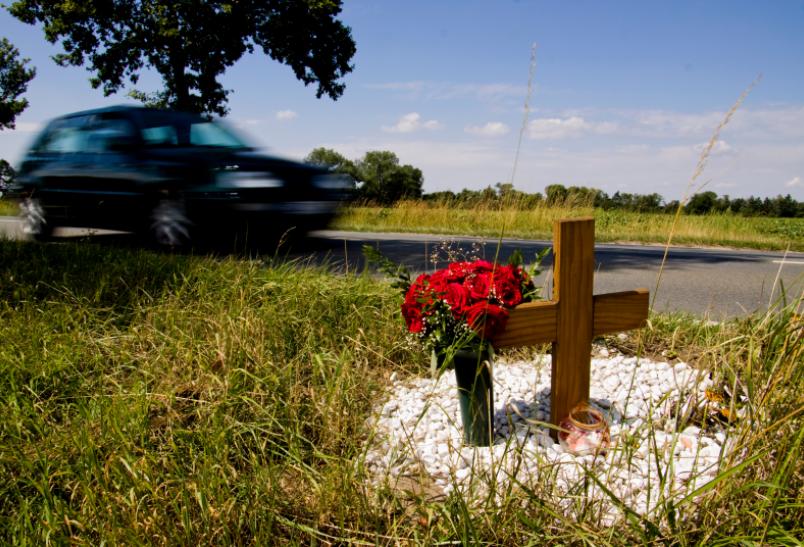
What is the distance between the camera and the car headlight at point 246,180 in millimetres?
5496

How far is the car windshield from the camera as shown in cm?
584

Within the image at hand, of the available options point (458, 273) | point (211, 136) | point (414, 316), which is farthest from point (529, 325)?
point (211, 136)

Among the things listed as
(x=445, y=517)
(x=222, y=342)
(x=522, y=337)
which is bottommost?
(x=445, y=517)

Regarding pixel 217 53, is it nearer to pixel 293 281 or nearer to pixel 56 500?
pixel 293 281

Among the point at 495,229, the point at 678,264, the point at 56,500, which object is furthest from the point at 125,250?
the point at 495,229

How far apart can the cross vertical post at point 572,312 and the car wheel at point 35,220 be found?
6928mm

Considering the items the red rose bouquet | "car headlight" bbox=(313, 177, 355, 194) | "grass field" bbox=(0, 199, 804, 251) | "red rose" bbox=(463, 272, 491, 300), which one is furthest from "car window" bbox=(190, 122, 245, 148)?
"grass field" bbox=(0, 199, 804, 251)

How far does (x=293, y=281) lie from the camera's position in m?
3.79

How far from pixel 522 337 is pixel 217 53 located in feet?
57.5

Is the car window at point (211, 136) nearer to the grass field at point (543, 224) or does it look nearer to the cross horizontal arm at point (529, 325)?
the cross horizontal arm at point (529, 325)

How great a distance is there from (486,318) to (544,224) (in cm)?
1168

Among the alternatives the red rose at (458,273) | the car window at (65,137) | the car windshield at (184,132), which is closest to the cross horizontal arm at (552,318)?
the red rose at (458,273)

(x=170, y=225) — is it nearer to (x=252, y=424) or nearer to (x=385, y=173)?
(x=252, y=424)

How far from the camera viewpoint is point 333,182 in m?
6.30
